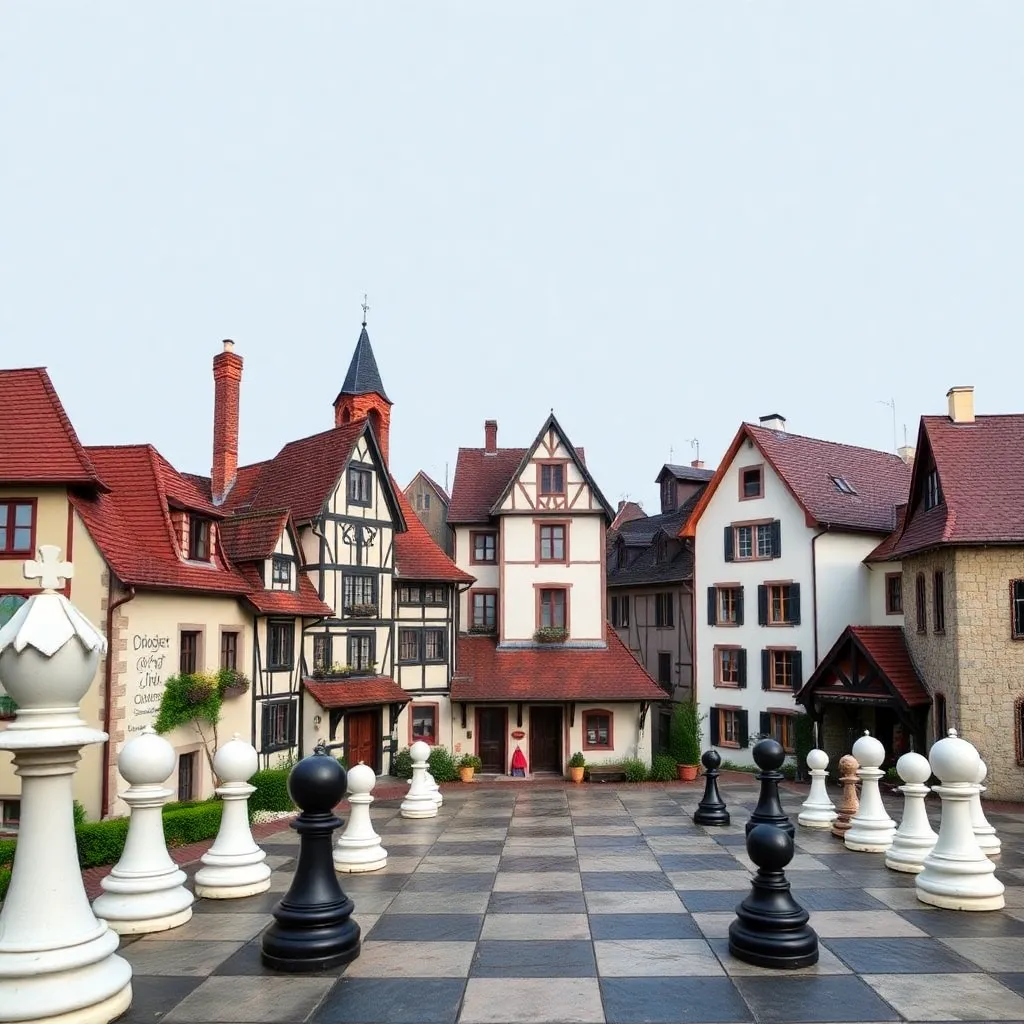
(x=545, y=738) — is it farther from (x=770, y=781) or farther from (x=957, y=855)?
(x=957, y=855)

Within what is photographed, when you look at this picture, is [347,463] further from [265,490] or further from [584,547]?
[584,547]

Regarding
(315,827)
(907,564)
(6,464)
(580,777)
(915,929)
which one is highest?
(6,464)

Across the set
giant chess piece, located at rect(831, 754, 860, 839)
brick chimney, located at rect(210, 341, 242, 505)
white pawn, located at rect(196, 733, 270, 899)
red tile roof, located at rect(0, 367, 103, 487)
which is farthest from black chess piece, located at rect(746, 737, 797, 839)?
brick chimney, located at rect(210, 341, 242, 505)

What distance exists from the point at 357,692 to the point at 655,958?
16079 mm

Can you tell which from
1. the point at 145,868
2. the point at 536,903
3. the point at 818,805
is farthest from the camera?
the point at 818,805

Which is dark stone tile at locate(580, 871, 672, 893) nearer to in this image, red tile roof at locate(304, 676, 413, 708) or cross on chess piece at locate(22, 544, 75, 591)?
cross on chess piece at locate(22, 544, 75, 591)

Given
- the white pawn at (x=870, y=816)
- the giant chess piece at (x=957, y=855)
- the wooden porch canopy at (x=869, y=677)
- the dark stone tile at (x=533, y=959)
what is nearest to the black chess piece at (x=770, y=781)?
the giant chess piece at (x=957, y=855)

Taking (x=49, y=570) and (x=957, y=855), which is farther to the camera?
(x=957, y=855)

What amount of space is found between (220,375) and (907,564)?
1928cm

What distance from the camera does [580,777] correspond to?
24.5 meters

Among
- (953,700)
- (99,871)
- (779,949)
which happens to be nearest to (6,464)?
(99,871)

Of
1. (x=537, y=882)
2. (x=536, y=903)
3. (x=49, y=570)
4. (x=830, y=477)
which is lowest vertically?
(x=537, y=882)

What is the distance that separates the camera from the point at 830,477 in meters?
27.8

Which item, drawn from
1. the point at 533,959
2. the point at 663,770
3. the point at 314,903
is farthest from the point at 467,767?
the point at 314,903
